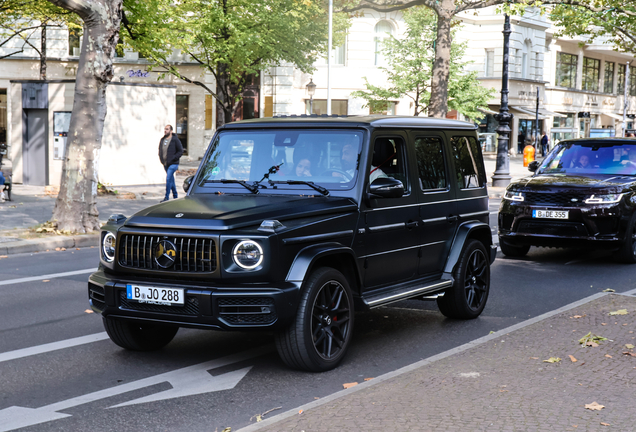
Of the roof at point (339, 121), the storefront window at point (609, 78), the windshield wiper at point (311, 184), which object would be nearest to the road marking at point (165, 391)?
the windshield wiper at point (311, 184)

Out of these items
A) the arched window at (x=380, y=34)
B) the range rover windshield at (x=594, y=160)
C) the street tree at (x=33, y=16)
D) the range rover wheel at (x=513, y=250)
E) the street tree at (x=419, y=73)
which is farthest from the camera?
the arched window at (x=380, y=34)

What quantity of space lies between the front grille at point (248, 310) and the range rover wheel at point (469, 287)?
2590 millimetres

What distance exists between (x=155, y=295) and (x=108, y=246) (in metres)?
0.64

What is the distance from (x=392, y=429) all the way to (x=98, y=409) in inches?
75.3

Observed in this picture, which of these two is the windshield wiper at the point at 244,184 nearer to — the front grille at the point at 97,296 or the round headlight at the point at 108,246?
the round headlight at the point at 108,246

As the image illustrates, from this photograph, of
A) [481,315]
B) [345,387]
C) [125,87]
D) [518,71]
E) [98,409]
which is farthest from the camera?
[518,71]

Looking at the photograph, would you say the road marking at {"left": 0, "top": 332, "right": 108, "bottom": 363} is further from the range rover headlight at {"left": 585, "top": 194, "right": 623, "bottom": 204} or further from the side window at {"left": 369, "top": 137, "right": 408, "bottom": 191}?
the range rover headlight at {"left": 585, "top": 194, "right": 623, "bottom": 204}

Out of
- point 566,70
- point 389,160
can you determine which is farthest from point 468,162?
point 566,70

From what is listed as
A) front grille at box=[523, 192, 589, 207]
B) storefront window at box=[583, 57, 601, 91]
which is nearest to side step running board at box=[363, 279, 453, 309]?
front grille at box=[523, 192, 589, 207]

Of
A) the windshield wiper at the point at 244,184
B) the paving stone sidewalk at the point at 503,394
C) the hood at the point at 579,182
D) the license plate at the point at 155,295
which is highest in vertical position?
the windshield wiper at the point at 244,184

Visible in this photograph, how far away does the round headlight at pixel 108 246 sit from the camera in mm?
5836

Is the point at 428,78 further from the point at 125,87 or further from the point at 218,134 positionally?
the point at 218,134

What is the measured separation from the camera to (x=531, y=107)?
5591 centimetres

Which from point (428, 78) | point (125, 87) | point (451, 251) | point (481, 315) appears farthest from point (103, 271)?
point (428, 78)
